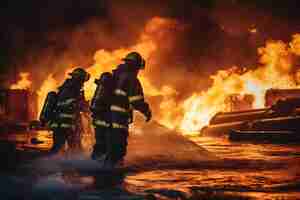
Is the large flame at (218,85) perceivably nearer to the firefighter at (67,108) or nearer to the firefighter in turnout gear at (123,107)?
the firefighter at (67,108)

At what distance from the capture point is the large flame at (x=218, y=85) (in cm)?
2447

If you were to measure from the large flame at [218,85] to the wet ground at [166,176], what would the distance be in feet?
38.3

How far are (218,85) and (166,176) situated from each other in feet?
59.2

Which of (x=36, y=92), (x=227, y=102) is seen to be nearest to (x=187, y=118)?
(x=227, y=102)

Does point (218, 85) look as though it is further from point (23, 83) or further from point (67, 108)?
point (67, 108)

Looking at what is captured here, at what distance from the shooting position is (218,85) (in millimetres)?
26203

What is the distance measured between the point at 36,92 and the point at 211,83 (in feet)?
28.7

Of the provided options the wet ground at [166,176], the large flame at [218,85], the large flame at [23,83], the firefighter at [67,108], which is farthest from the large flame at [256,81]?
the firefighter at [67,108]

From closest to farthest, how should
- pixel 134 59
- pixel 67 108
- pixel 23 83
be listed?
pixel 134 59, pixel 67 108, pixel 23 83

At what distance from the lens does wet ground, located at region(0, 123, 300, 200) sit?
22.3ft

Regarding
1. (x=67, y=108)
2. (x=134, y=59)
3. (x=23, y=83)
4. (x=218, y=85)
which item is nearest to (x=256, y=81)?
(x=218, y=85)

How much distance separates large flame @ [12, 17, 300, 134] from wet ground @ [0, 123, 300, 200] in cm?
1167

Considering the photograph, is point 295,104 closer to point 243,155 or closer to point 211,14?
point 243,155

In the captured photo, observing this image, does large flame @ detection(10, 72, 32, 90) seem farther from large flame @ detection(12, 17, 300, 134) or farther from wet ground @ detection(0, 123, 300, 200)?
wet ground @ detection(0, 123, 300, 200)
